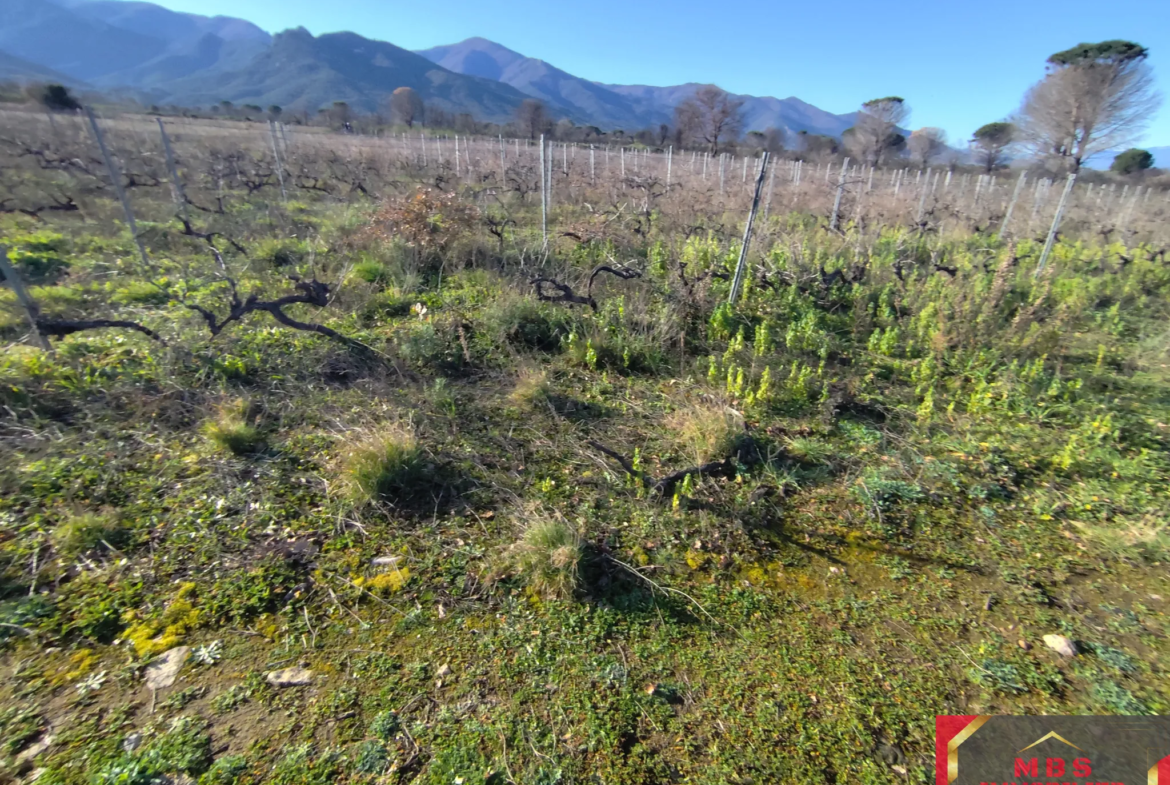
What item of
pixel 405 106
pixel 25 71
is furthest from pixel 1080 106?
pixel 25 71

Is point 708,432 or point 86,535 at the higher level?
point 708,432

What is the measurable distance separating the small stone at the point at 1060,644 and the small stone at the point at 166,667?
12.6 ft

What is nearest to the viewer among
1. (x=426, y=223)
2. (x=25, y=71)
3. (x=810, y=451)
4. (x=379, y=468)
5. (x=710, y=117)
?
(x=379, y=468)

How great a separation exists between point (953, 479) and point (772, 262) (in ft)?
13.4

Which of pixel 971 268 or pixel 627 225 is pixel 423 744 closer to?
pixel 627 225

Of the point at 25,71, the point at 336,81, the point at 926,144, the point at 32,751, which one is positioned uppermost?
the point at 336,81

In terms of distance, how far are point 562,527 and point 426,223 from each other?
19.3ft

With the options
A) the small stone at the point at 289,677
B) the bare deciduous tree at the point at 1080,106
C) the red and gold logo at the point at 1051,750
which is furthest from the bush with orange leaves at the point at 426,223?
the bare deciduous tree at the point at 1080,106

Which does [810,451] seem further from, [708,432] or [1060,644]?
[1060,644]

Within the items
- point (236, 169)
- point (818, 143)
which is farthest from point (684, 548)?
point (818, 143)

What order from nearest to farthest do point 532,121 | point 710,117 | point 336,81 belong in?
point 710,117 < point 532,121 < point 336,81

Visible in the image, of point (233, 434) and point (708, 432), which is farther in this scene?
point (708, 432)

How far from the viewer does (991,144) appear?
3591 centimetres

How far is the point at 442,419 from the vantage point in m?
3.87
